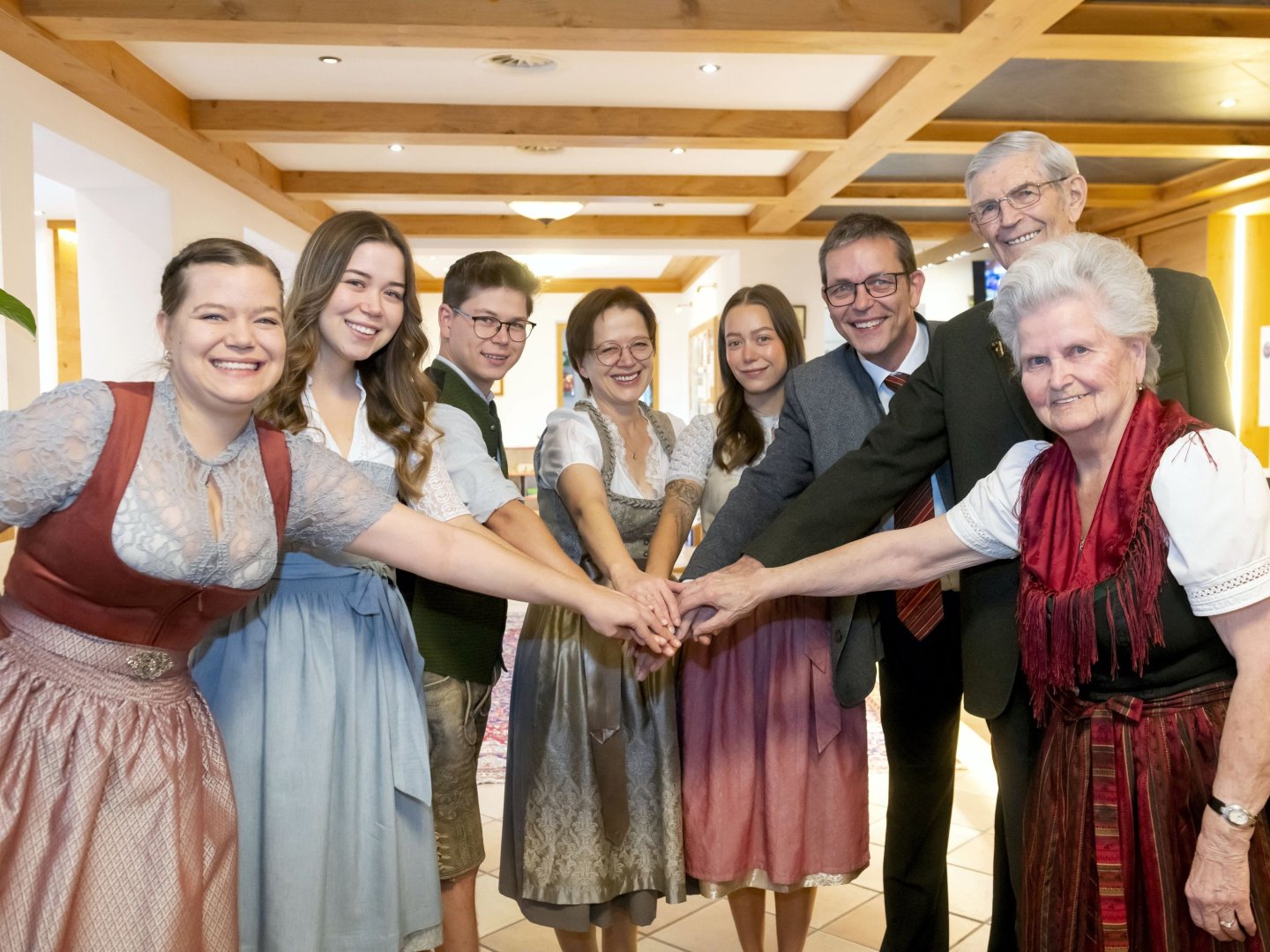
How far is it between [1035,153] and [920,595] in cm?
87

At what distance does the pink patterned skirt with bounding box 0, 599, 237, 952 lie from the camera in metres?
1.41

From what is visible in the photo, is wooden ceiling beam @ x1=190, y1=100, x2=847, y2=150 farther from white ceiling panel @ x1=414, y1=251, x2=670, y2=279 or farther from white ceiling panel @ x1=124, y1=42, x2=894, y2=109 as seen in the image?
white ceiling panel @ x1=414, y1=251, x2=670, y2=279

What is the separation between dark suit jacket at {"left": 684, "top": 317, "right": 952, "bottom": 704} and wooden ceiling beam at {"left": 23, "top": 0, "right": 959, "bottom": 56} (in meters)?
2.49

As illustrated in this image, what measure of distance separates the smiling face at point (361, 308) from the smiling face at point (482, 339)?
561 millimetres

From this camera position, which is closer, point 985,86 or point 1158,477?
point 1158,477

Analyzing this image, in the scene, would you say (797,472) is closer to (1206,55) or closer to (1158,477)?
(1158,477)

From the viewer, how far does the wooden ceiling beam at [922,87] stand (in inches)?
170

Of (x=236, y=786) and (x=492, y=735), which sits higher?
(x=236, y=786)

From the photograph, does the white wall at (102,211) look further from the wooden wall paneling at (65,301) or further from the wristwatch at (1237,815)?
the wristwatch at (1237,815)

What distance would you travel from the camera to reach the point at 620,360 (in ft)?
8.33

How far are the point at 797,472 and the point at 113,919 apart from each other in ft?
5.01

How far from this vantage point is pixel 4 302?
1748mm

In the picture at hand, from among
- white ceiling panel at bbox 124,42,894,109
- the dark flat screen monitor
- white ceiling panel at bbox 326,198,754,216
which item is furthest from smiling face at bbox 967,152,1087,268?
the dark flat screen monitor

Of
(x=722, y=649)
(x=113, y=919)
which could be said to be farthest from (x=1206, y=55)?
(x=113, y=919)
